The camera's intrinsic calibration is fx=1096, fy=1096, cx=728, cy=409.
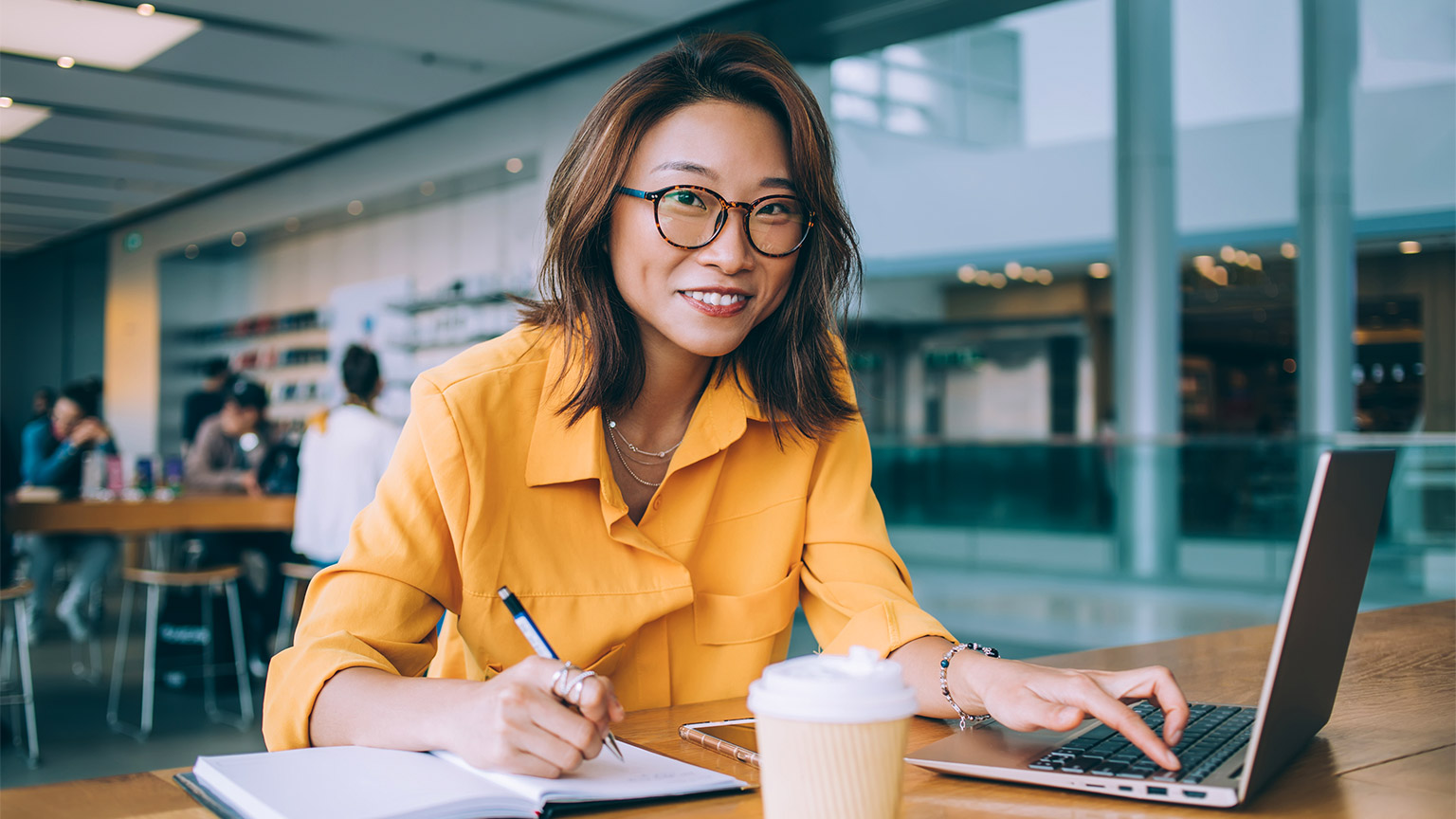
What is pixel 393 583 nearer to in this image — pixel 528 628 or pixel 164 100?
pixel 528 628

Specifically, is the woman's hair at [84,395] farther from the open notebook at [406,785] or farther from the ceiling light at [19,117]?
the open notebook at [406,785]

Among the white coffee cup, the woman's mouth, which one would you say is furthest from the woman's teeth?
the white coffee cup

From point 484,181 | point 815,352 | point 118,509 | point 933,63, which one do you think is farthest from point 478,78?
point 815,352

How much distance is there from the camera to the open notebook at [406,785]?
2.30ft

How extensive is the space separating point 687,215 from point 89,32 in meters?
6.34

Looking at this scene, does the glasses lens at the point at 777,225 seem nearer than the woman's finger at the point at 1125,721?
No

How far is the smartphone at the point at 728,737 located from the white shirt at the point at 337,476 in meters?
3.99

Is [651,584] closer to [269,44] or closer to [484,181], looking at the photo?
[269,44]

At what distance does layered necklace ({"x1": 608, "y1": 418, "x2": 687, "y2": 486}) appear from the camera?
132 cm

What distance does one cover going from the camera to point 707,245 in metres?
1.16

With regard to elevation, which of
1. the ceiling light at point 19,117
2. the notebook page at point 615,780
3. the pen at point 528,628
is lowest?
the notebook page at point 615,780

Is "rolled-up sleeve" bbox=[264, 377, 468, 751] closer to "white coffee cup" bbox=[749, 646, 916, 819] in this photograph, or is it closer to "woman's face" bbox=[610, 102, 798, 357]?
"woman's face" bbox=[610, 102, 798, 357]

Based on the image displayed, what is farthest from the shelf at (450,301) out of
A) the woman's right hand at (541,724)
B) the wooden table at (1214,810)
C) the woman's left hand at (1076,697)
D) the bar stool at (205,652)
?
the woman's right hand at (541,724)

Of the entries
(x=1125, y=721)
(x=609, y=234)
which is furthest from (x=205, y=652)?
(x=1125, y=721)
